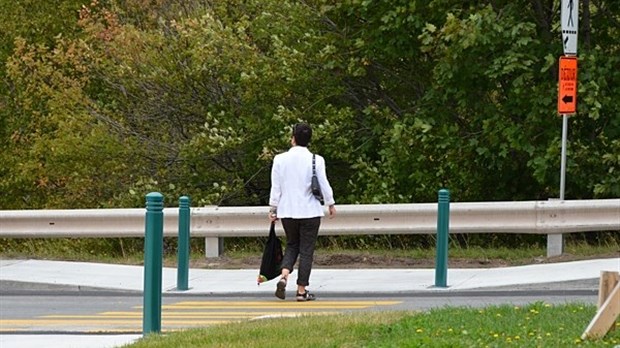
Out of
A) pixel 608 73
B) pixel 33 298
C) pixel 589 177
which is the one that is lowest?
pixel 33 298

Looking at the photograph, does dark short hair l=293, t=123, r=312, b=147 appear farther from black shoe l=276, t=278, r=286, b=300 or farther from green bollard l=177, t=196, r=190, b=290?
green bollard l=177, t=196, r=190, b=290

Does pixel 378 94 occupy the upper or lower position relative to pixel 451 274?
upper

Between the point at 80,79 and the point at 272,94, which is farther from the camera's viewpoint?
the point at 80,79

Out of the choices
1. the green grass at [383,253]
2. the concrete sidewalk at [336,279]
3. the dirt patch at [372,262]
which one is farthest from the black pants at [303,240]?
the green grass at [383,253]

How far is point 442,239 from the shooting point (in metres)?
13.9

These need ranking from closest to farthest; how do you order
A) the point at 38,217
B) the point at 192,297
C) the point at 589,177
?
the point at 192,297 < the point at 38,217 < the point at 589,177

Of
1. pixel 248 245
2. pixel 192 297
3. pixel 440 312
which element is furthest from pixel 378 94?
pixel 440 312

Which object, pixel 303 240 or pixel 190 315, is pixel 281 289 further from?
pixel 190 315

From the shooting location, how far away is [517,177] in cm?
2125

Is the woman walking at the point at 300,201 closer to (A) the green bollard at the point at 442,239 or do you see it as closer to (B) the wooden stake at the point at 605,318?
(A) the green bollard at the point at 442,239

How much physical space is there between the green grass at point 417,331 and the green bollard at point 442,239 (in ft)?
12.0

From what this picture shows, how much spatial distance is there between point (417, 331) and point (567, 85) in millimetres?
7635

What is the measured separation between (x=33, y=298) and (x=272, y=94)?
8780mm

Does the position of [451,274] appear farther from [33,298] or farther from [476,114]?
[476,114]
